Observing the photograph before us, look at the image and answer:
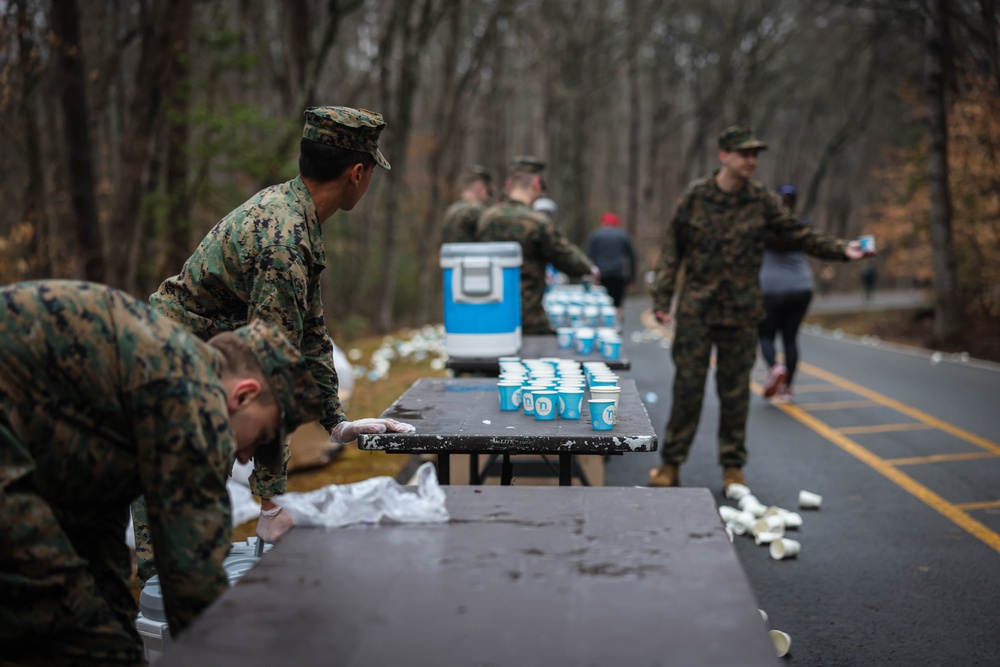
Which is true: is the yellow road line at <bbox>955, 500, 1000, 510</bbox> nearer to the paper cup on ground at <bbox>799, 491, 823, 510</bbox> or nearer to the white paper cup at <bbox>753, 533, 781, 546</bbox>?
the paper cup on ground at <bbox>799, 491, 823, 510</bbox>

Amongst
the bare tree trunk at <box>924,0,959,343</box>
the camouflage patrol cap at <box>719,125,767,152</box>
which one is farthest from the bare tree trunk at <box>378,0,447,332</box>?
the camouflage patrol cap at <box>719,125,767,152</box>

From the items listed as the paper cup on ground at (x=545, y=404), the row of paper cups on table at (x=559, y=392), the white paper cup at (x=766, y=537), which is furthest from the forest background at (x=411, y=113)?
the white paper cup at (x=766, y=537)

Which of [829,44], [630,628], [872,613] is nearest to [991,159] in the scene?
[872,613]

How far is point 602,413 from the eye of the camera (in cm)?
380

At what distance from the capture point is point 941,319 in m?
16.5

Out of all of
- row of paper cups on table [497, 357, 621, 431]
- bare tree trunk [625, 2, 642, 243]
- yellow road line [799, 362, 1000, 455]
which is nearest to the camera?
row of paper cups on table [497, 357, 621, 431]

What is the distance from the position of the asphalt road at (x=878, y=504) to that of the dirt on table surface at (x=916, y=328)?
2.48 m

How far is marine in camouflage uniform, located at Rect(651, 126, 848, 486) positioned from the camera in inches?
271

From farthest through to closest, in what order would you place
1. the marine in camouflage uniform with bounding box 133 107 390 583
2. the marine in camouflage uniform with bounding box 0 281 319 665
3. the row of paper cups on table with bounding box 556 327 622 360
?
the row of paper cups on table with bounding box 556 327 622 360
the marine in camouflage uniform with bounding box 133 107 390 583
the marine in camouflage uniform with bounding box 0 281 319 665

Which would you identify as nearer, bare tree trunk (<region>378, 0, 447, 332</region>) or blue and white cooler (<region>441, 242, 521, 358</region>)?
blue and white cooler (<region>441, 242, 521, 358</region>)

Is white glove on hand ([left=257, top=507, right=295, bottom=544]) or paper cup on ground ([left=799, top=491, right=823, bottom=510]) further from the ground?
white glove on hand ([left=257, top=507, right=295, bottom=544])

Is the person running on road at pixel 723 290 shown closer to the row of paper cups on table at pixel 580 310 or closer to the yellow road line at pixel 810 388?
the row of paper cups on table at pixel 580 310

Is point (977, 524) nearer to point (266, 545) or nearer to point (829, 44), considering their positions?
point (266, 545)

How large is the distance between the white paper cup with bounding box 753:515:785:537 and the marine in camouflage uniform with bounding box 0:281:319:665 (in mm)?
4363
